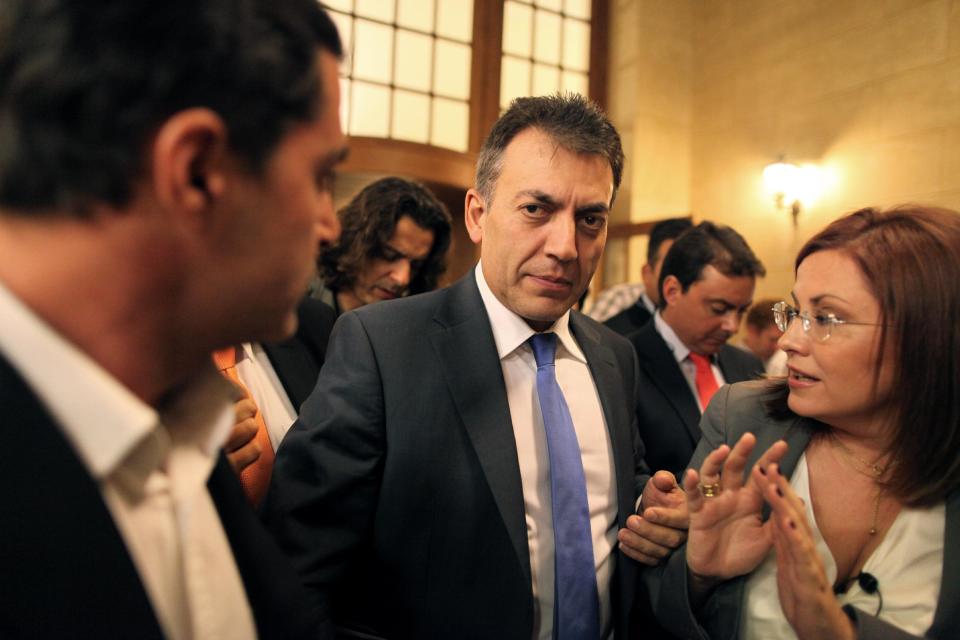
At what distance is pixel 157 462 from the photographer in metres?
0.73

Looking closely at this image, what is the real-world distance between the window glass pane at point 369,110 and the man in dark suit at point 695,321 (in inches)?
170

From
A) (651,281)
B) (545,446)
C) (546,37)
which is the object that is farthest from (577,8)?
(545,446)

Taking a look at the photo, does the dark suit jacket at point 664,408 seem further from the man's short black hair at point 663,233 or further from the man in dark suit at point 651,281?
the man's short black hair at point 663,233

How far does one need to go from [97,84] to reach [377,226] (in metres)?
1.97

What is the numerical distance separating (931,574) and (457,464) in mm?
997

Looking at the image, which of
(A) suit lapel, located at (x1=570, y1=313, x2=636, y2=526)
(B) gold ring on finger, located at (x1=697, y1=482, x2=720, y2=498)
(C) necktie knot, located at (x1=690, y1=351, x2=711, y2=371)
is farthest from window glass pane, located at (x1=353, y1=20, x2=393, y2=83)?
(B) gold ring on finger, located at (x1=697, y1=482, x2=720, y2=498)

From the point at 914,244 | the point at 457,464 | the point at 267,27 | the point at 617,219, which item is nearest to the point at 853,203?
the point at 617,219

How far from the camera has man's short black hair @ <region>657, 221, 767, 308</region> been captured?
10.1 ft

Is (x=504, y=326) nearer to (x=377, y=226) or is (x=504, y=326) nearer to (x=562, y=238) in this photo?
(x=562, y=238)

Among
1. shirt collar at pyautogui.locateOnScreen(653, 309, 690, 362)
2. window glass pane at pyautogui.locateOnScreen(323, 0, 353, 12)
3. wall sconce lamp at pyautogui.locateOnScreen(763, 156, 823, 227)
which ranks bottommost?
shirt collar at pyautogui.locateOnScreen(653, 309, 690, 362)

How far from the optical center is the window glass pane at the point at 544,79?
7.42m

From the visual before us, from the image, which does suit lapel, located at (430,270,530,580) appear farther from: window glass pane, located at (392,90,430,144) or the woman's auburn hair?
window glass pane, located at (392,90,430,144)

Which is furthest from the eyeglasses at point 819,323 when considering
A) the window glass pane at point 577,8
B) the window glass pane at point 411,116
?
the window glass pane at point 577,8

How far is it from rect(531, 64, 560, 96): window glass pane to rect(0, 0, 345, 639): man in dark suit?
7.10 metres
